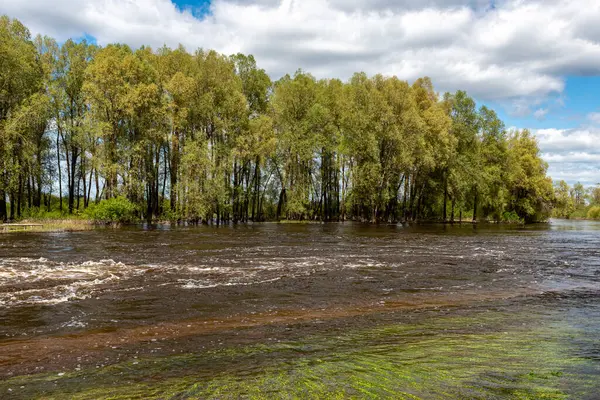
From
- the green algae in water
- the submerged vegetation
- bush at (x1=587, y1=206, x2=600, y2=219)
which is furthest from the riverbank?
bush at (x1=587, y1=206, x2=600, y2=219)

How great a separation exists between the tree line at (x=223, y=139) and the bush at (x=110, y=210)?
3.03 metres

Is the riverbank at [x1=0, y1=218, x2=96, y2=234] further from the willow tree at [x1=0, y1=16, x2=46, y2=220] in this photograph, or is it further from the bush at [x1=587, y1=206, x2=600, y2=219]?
the bush at [x1=587, y1=206, x2=600, y2=219]

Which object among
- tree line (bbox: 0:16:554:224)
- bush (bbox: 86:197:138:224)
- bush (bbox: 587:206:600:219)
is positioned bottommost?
bush (bbox: 587:206:600:219)

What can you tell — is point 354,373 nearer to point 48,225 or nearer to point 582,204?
point 48,225

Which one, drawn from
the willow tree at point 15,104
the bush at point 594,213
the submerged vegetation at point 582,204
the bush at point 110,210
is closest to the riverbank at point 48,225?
the bush at point 110,210

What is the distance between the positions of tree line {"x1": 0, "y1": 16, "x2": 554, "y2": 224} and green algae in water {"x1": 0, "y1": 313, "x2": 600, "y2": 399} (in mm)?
44227

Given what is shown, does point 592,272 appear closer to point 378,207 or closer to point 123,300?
point 123,300

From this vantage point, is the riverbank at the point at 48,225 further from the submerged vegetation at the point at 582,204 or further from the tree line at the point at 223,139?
the submerged vegetation at the point at 582,204

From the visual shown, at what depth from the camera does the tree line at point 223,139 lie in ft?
162

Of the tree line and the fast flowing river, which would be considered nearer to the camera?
the fast flowing river

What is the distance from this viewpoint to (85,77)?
5206 centimetres

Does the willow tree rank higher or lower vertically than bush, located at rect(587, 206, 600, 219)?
higher

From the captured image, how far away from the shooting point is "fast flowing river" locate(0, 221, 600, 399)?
20.6 feet

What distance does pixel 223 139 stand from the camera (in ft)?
203
